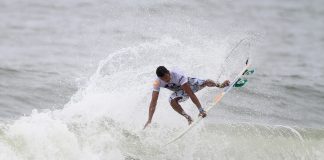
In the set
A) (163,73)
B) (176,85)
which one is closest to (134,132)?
(176,85)

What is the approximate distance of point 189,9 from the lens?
101 ft

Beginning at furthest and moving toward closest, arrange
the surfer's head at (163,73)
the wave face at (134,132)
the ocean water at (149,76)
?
the ocean water at (149,76), the surfer's head at (163,73), the wave face at (134,132)

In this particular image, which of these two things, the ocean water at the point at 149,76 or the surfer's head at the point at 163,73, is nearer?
the surfer's head at the point at 163,73

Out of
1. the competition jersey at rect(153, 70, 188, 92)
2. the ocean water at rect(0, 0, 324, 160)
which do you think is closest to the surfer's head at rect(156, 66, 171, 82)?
the competition jersey at rect(153, 70, 188, 92)

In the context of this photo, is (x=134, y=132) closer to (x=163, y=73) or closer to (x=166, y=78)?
(x=166, y=78)

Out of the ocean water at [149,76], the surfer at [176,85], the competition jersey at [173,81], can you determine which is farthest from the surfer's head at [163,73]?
the ocean water at [149,76]

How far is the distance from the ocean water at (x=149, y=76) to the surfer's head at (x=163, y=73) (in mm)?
1568

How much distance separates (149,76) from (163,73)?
428 centimetres

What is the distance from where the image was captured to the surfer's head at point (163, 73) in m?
11.2

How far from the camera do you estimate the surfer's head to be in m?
11.2

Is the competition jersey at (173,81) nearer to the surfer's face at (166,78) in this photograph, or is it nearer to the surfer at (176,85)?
the surfer at (176,85)

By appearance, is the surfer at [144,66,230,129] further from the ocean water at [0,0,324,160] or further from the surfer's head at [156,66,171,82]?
the ocean water at [0,0,324,160]

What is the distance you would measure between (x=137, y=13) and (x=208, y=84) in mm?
16849

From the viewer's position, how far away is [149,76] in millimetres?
15508
